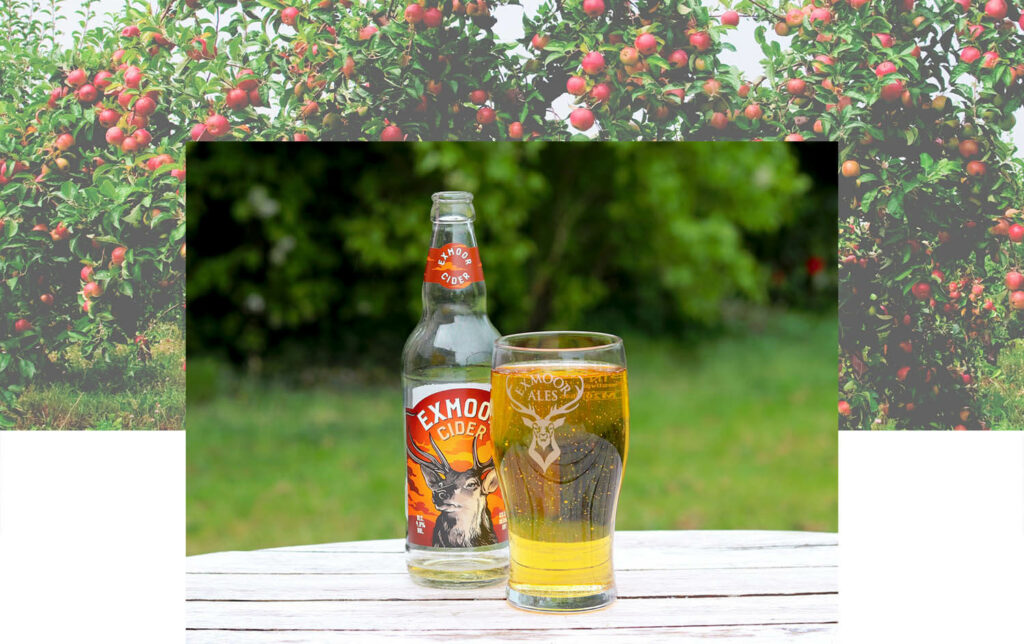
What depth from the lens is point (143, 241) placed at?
99.4 inches

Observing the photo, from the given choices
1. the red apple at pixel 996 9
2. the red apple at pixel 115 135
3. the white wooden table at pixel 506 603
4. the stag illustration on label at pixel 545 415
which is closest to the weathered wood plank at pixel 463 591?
the white wooden table at pixel 506 603

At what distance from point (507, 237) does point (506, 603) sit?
9.37ft

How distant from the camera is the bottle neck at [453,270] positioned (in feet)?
4.84

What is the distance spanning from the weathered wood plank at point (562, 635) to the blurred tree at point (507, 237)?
2.52 meters

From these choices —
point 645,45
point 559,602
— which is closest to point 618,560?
point 559,602

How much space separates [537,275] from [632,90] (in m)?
2.16

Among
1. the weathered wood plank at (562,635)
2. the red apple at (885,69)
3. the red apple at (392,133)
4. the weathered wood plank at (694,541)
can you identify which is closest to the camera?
the weathered wood plank at (562,635)

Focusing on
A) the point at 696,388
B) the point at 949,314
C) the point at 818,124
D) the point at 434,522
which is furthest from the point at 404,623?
the point at 696,388

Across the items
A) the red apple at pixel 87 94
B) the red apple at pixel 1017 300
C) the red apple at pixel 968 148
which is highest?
the red apple at pixel 87 94

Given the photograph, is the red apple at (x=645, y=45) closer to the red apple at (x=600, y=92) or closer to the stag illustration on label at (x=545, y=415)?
the red apple at (x=600, y=92)

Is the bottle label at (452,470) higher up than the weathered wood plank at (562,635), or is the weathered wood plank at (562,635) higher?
the bottle label at (452,470)

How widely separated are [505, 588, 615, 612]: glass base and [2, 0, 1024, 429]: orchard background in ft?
4.21

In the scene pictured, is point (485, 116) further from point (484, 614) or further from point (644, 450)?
point (644, 450)

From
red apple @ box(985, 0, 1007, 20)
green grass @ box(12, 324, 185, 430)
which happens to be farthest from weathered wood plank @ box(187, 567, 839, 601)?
red apple @ box(985, 0, 1007, 20)
